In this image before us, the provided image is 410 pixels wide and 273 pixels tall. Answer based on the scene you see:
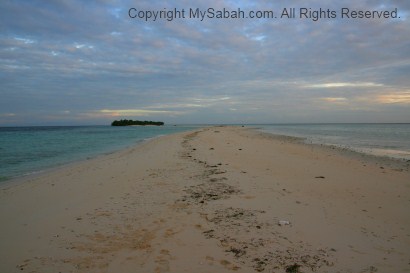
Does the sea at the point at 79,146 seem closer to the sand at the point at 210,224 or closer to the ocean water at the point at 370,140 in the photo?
the ocean water at the point at 370,140

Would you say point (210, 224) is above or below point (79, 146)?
above

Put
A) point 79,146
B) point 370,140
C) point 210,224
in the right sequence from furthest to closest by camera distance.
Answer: point 370,140
point 79,146
point 210,224

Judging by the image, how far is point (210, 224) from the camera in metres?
5.66

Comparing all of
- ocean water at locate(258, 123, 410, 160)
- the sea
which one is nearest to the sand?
the sea

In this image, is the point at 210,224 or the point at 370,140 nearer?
the point at 210,224

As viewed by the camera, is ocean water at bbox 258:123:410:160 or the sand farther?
ocean water at bbox 258:123:410:160

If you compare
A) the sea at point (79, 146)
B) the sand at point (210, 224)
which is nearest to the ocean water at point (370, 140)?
the sea at point (79, 146)

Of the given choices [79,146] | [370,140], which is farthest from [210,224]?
[370,140]

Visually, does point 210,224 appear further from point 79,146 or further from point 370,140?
point 370,140

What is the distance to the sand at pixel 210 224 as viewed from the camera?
4.23m

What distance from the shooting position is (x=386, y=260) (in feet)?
13.7

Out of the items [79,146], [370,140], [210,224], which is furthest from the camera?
[370,140]

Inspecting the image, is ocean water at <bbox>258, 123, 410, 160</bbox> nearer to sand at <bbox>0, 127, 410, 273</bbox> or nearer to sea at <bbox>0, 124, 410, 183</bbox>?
sea at <bbox>0, 124, 410, 183</bbox>

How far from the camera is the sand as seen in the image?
423 centimetres
